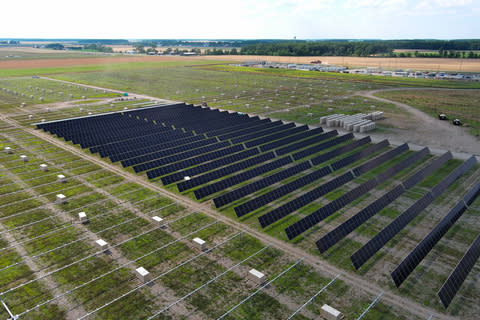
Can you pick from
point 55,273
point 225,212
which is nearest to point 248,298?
point 225,212

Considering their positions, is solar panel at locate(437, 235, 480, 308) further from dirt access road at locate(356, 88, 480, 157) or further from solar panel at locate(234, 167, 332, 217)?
dirt access road at locate(356, 88, 480, 157)

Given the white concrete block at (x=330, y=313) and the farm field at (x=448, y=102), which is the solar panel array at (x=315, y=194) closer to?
the white concrete block at (x=330, y=313)

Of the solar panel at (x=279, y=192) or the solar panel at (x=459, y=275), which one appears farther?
the solar panel at (x=279, y=192)

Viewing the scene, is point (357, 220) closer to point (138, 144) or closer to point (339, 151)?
point (339, 151)

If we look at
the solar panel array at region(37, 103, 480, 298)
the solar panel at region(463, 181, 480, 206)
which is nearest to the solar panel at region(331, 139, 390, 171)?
the solar panel array at region(37, 103, 480, 298)

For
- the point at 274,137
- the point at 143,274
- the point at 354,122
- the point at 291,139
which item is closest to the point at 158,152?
the point at 274,137

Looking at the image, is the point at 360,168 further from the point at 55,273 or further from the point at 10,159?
the point at 10,159

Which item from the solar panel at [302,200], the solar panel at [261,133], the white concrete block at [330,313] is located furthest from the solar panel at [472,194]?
the solar panel at [261,133]
